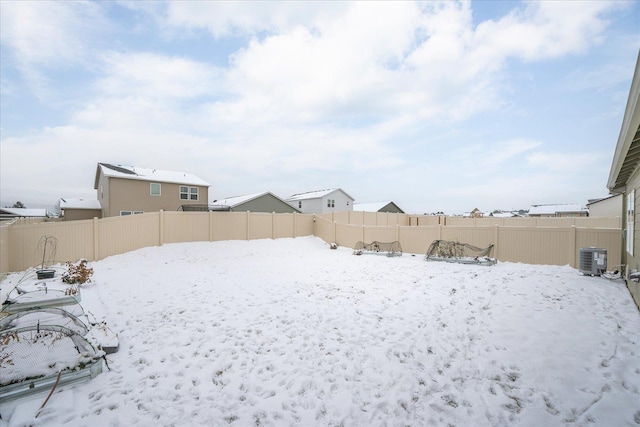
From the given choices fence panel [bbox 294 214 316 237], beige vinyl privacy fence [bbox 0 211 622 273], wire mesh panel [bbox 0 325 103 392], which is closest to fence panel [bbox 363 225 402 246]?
beige vinyl privacy fence [bbox 0 211 622 273]

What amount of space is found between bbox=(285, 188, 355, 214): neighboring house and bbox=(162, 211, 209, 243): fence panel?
17.8 m

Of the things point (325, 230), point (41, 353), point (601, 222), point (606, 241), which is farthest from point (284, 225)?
point (601, 222)

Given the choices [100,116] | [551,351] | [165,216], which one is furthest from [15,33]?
[551,351]

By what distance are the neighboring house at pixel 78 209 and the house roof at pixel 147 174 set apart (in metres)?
3.02

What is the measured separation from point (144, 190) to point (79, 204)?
5.88m

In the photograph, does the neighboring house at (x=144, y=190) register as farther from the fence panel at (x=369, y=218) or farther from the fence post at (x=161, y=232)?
the fence panel at (x=369, y=218)

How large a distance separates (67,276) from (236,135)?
1509 cm

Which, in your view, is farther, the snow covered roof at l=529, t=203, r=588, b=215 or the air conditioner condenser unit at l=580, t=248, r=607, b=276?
the snow covered roof at l=529, t=203, r=588, b=215

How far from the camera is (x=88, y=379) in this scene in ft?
11.4

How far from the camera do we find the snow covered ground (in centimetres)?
308

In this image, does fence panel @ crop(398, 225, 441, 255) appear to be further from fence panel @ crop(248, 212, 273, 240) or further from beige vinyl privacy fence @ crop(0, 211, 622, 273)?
A: fence panel @ crop(248, 212, 273, 240)

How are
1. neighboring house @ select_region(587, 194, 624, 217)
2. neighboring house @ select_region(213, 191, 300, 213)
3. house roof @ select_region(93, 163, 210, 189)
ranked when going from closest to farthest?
neighboring house @ select_region(587, 194, 624, 217) → house roof @ select_region(93, 163, 210, 189) → neighboring house @ select_region(213, 191, 300, 213)

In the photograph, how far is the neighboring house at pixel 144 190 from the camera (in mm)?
19828

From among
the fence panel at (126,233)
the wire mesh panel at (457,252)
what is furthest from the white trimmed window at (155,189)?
the wire mesh panel at (457,252)
